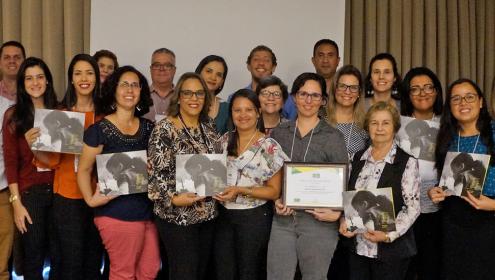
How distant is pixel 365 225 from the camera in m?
2.47

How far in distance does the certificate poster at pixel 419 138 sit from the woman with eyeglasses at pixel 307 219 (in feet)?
1.39

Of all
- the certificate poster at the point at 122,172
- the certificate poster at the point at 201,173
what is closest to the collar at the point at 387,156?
the certificate poster at the point at 201,173

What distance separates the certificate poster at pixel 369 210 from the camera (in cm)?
242

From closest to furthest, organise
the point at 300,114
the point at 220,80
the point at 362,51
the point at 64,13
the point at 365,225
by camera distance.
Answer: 1. the point at 365,225
2. the point at 300,114
3. the point at 220,80
4. the point at 64,13
5. the point at 362,51

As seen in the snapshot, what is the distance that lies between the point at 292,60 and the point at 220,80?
50.2 inches

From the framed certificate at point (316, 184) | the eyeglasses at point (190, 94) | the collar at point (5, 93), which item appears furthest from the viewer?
the collar at point (5, 93)

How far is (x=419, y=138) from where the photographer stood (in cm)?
283

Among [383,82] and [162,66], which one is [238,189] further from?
[162,66]

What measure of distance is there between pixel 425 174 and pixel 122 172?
1.62m

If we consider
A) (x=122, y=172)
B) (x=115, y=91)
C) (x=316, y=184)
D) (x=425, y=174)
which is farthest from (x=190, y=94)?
(x=425, y=174)

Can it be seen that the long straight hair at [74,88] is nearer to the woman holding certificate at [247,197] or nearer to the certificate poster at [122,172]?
the certificate poster at [122,172]

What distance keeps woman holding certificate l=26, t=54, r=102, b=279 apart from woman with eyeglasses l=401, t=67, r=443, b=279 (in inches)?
70.2

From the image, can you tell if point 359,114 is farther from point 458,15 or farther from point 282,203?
point 458,15

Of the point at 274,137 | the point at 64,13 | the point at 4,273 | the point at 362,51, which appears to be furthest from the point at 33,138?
the point at 362,51
